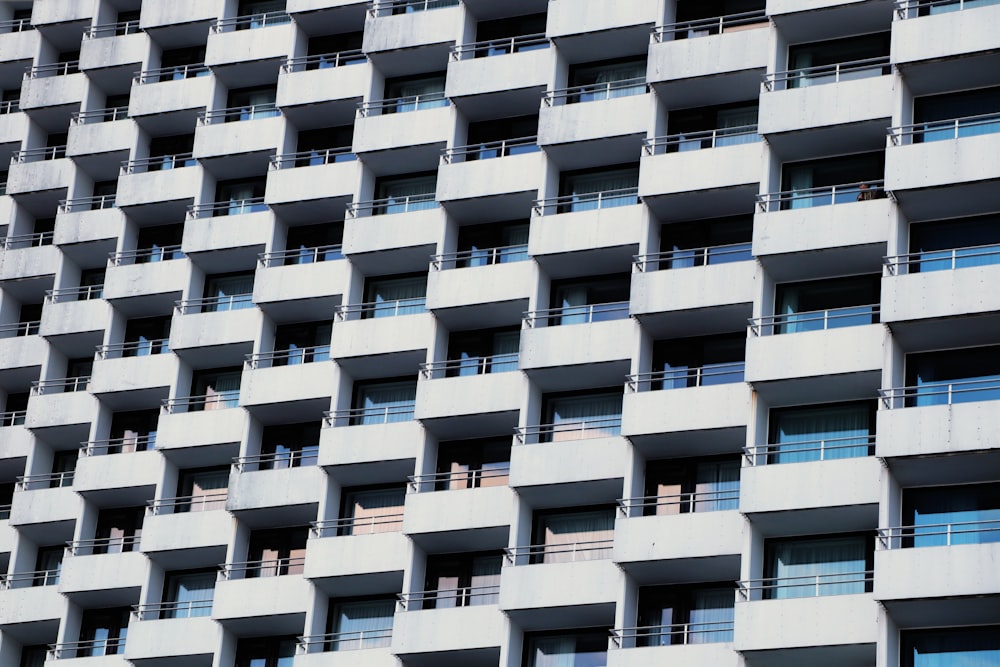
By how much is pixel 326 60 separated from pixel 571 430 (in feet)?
61.7

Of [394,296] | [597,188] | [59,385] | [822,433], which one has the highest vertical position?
[597,188]

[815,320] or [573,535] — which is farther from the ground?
[815,320]

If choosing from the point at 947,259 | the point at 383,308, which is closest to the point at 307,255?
the point at 383,308

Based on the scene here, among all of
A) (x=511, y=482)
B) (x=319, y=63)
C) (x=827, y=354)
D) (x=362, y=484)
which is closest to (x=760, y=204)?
(x=827, y=354)

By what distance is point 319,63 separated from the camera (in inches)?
2977

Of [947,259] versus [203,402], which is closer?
[947,259]

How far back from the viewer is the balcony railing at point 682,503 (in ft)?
198

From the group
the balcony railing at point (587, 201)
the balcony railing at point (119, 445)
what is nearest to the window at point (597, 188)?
the balcony railing at point (587, 201)

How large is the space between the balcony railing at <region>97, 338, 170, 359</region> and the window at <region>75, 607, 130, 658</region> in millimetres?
9095

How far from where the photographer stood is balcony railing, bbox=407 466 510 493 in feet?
212

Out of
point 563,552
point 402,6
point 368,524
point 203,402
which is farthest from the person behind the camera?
point 402,6

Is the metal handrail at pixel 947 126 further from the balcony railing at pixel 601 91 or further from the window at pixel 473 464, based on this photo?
the window at pixel 473 464

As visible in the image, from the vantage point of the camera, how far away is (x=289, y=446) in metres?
69.6

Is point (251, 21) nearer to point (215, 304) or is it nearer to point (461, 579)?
point (215, 304)
